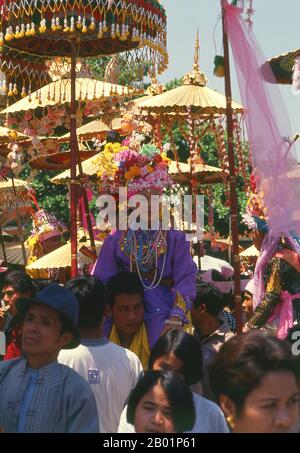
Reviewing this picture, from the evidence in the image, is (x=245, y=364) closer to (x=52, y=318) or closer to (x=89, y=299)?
(x=52, y=318)

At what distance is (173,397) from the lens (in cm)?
315

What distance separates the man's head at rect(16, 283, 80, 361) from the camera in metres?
3.79

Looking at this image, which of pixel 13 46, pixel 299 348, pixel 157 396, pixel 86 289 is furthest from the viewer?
pixel 13 46

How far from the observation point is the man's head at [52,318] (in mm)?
3785

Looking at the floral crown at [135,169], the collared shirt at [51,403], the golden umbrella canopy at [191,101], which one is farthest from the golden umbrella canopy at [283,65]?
the golden umbrella canopy at [191,101]

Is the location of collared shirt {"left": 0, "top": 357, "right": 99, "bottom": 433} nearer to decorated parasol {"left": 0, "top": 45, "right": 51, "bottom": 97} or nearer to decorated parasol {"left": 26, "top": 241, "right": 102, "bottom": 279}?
decorated parasol {"left": 0, "top": 45, "right": 51, "bottom": 97}

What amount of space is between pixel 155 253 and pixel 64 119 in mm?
3051

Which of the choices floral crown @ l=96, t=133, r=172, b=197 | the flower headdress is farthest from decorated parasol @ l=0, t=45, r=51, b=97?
the flower headdress

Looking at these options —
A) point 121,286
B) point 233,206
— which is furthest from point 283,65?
point 121,286

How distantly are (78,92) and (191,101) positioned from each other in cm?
273

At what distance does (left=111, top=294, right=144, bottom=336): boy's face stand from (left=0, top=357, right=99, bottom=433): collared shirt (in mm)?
1532
